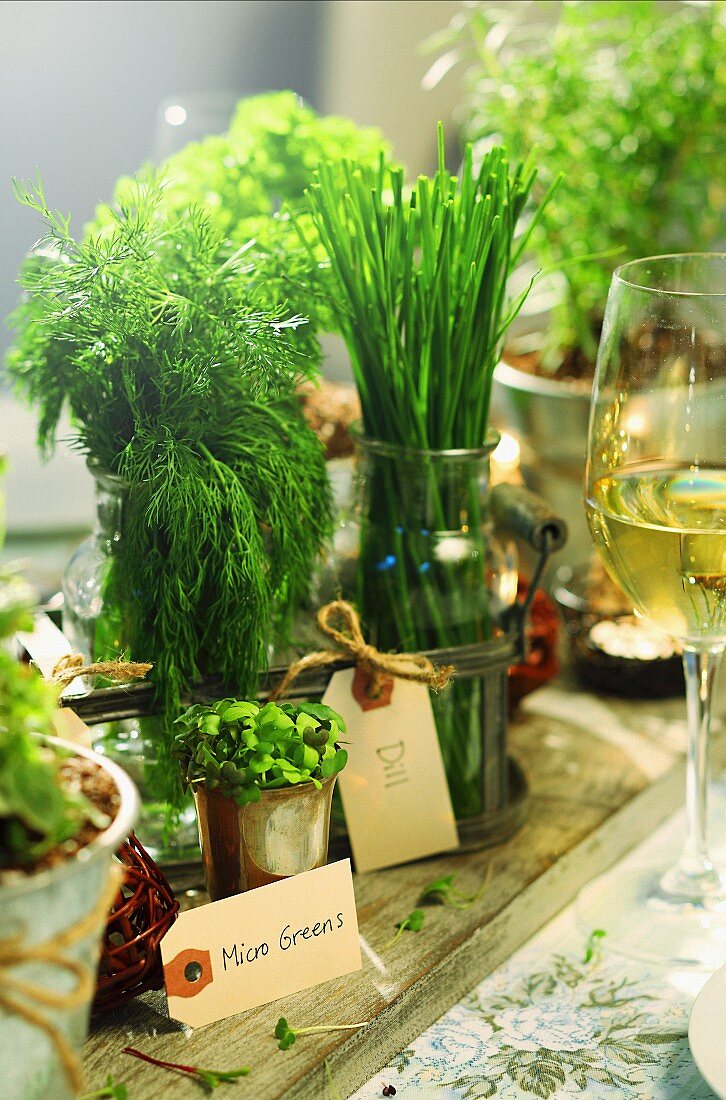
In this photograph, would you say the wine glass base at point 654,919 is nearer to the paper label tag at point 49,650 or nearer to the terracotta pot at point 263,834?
the terracotta pot at point 263,834

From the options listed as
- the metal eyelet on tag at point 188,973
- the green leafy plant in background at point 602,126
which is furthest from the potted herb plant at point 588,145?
the metal eyelet on tag at point 188,973

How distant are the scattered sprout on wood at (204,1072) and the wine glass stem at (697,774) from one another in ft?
1.01

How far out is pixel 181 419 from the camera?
58 centimetres

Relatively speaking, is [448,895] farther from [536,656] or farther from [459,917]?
[536,656]

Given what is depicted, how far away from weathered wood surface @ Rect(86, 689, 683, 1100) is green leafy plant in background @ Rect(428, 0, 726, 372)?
0.37 meters

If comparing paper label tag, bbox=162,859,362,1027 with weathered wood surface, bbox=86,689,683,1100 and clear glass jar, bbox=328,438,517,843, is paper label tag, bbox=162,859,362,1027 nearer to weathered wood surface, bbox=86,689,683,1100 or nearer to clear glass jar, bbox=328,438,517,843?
weathered wood surface, bbox=86,689,683,1100

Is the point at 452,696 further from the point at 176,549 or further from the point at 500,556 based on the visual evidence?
the point at 176,549

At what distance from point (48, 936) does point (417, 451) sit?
0.36m

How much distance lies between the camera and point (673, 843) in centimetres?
78

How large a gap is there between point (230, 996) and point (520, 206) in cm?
43

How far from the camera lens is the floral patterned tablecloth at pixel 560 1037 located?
54 cm

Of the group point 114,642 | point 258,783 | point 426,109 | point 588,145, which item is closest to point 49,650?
point 114,642

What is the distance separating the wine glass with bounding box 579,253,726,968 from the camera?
60 centimetres

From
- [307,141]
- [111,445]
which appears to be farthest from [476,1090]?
[307,141]
